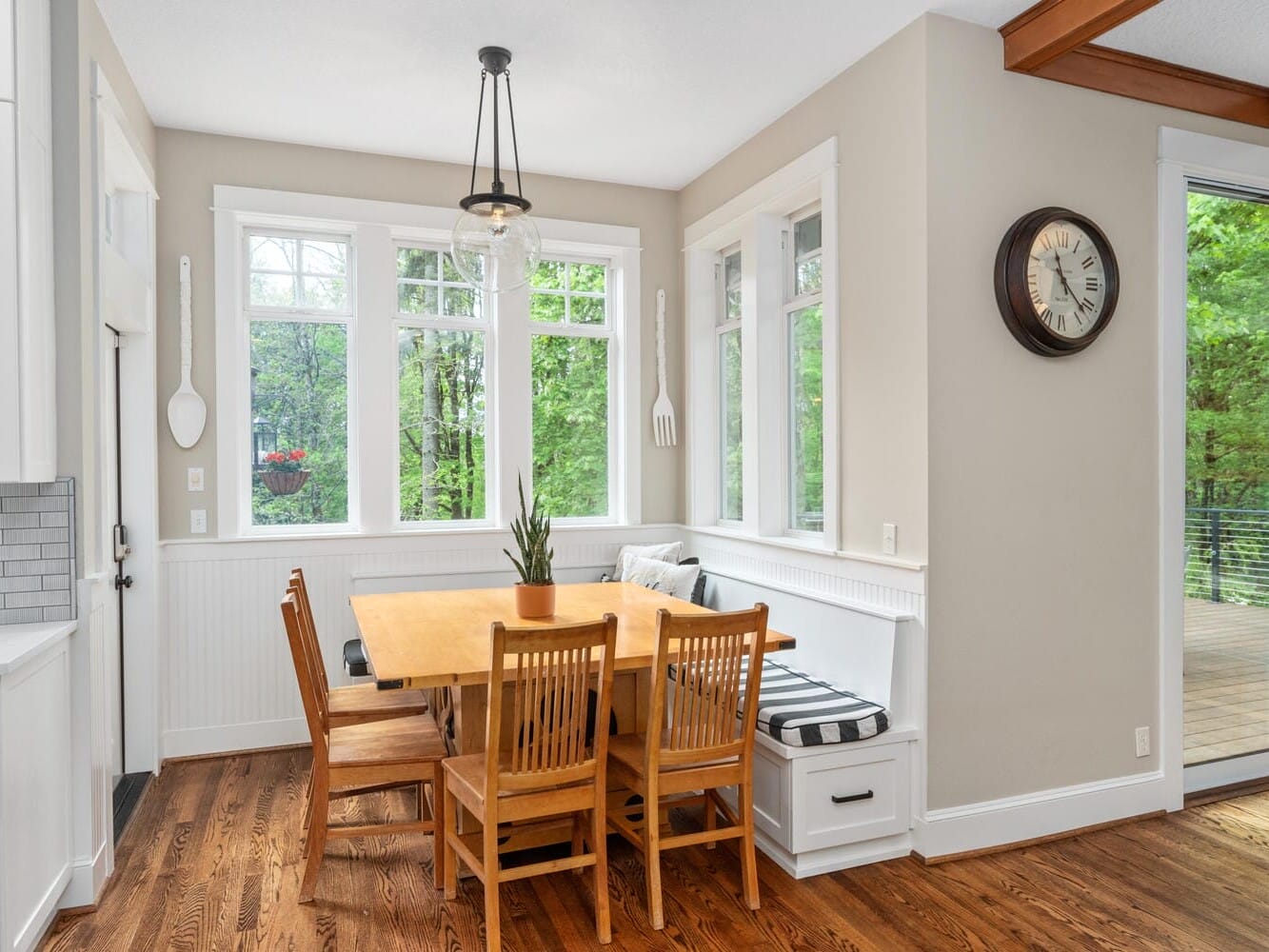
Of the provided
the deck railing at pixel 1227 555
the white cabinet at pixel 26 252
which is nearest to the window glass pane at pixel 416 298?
the white cabinet at pixel 26 252

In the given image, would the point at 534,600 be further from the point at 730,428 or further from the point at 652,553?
the point at 730,428

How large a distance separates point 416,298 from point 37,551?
2.32m

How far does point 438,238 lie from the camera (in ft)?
14.9

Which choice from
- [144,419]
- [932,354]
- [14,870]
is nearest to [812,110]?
[932,354]

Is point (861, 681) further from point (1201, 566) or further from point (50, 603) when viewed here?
point (50, 603)

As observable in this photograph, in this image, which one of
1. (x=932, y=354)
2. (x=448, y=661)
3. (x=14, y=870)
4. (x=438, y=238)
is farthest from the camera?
(x=438, y=238)

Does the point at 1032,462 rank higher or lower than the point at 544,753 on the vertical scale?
higher

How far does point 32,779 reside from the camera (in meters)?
2.37

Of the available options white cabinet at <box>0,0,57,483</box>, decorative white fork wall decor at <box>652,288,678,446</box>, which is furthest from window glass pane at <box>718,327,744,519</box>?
white cabinet at <box>0,0,57,483</box>

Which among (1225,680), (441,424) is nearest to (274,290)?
(441,424)

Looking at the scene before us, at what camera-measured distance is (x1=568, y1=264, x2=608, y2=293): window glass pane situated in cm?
489

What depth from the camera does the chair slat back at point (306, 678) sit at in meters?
2.54

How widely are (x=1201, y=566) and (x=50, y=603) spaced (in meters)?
4.23

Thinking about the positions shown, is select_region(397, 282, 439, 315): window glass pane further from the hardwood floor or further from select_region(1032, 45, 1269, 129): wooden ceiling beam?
select_region(1032, 45, 1269, 129): wooden ceiling beam
